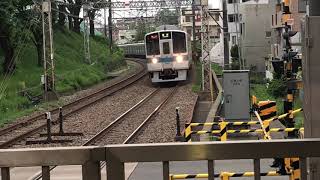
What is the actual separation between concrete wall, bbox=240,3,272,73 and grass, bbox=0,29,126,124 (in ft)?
38.8

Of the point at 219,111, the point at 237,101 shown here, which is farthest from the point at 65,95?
the point at 237,101

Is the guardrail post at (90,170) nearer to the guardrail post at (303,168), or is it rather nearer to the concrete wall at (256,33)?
the guardrail post at (303,168)

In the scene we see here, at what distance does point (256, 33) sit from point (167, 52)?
22.9 m

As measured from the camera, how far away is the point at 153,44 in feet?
105

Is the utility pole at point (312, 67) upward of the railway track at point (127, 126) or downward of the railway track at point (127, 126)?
upward

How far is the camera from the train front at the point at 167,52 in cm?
3156

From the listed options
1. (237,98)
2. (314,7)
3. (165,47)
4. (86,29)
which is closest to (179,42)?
(165,47)

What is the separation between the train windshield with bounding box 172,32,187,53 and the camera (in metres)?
31.6

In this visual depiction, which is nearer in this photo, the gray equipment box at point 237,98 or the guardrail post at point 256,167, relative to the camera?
the guardrail post at point 256,167

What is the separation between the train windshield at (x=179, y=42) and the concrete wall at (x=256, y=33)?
66.8 feet

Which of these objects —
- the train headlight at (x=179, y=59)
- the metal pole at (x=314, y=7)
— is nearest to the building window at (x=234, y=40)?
the train headlight at (x=179, y=59)

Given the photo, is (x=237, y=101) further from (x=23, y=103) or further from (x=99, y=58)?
(x=99, y=58)

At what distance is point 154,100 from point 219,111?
656 cm

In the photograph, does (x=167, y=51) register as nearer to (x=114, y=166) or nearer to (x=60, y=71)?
(x=60, y=71)
